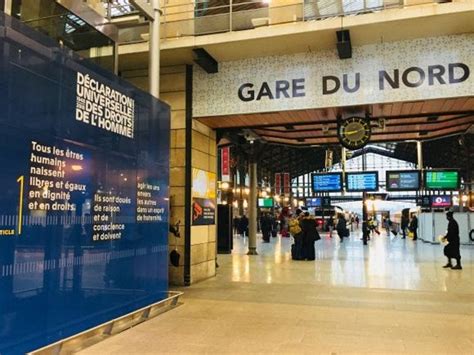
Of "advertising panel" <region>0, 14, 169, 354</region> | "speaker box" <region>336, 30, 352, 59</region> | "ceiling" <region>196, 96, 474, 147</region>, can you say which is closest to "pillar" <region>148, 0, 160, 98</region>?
"advertising panel" <region>0, 14, 169, 354</region>

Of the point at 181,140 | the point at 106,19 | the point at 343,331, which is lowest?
the point at 343,331

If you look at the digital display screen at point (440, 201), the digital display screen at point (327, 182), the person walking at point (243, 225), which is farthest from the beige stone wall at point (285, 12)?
the digital display screen at point (440, 201)

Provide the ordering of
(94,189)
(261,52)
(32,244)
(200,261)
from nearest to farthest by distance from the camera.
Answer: (32,244) → (94,189) → (261,52) → (200,261)

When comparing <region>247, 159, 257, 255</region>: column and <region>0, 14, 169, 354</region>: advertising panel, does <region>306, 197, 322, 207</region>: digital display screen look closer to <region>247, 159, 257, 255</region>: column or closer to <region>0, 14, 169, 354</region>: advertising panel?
<region>247, 159, 257, 255</region>: column

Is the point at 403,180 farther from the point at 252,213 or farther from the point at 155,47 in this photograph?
the point at 155,47

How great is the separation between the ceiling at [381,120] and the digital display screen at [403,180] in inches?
173

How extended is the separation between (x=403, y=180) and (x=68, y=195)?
15.2 m

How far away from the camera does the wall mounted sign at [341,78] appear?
775cm

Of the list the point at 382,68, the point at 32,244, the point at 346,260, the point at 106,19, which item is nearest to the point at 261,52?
the point at 382,68

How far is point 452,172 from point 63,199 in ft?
49.8

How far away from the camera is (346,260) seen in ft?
46.6

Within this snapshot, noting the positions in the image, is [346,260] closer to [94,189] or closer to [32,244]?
[94,189]

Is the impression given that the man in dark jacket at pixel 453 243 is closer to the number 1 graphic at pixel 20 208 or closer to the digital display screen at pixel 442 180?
the digital display screen at pixel 442 180

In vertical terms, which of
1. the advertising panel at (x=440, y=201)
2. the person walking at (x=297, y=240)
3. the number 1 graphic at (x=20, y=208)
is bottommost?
the person walking at (x=297, y=240)
